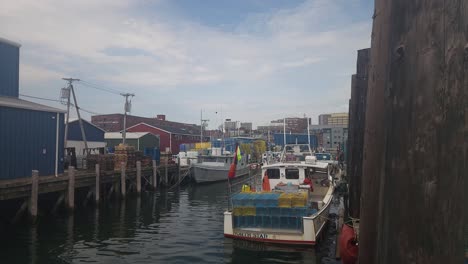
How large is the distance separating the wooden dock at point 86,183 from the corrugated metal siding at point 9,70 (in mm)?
6472

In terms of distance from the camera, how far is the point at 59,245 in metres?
12.6

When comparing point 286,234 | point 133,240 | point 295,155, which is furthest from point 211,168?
point 286,234

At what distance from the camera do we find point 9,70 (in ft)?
75.1

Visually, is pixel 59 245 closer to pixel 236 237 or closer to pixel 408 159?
pixel 236 237

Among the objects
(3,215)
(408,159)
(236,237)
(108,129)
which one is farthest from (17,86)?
(108,129)

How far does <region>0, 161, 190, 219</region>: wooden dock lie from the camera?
601 inches

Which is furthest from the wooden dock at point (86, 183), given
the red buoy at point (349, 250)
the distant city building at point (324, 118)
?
the distant city building at point (324, 118)

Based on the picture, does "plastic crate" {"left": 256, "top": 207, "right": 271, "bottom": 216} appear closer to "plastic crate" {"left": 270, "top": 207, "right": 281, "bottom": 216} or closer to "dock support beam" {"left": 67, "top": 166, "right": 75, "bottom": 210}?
"plastic crate" {"left": 270, "top": 207, "right": 281, "bottom": 216}

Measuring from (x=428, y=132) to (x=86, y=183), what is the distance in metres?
21.3

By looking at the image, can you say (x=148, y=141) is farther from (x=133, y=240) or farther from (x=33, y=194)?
(x=133, y=240)

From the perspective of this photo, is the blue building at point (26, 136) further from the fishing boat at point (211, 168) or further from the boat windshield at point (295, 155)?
the fishing boat at point (211, 168)

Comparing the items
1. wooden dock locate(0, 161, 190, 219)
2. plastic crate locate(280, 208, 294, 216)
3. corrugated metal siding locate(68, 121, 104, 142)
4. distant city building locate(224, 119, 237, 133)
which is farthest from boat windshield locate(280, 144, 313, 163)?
distant city building locate(224, 119, 237, 133)

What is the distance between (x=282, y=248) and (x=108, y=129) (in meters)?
63.0

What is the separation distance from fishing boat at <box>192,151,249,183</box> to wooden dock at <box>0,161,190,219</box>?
122 cm
